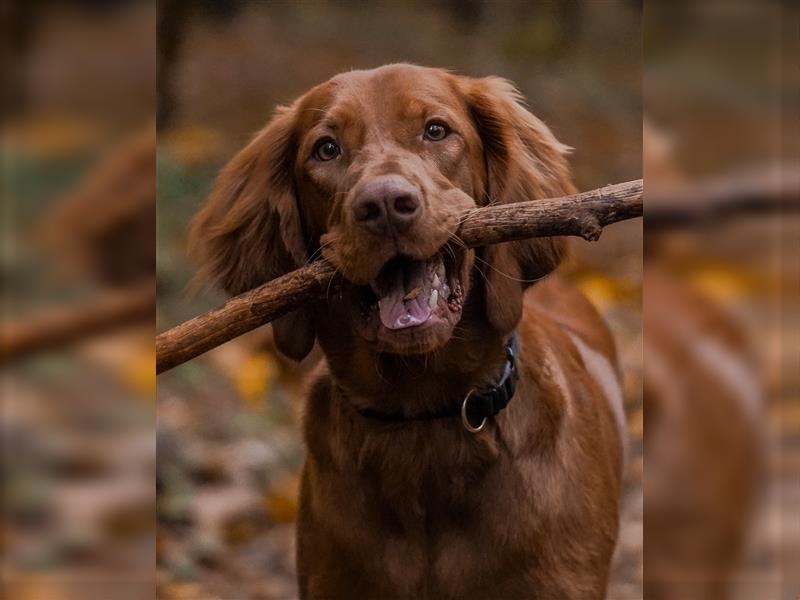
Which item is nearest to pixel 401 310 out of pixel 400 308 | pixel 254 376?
pixel 400 308

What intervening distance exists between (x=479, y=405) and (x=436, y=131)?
64 centimetres

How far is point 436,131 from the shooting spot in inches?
99.1

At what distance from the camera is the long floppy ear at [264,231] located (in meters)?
2.70

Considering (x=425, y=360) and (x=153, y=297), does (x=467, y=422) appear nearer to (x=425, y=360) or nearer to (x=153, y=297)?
(x=425, y=360)

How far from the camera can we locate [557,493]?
8.68 ft

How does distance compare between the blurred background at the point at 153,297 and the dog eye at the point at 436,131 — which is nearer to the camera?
the blurred background at the point at 153,297

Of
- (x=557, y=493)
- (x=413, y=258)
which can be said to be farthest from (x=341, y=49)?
(x=557, y=493)

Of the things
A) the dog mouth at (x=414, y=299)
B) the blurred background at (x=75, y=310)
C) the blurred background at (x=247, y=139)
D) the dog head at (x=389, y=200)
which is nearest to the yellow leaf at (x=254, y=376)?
the blurred background at (x=247, y=139)

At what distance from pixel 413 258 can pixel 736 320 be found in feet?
2.52

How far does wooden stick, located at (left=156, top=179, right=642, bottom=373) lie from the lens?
2.06 meters

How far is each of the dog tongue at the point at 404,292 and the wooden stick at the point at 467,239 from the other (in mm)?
121

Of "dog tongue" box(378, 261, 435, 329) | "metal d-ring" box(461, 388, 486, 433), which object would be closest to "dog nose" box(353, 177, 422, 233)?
"dog tongue" box(378, 261, 435, 329)

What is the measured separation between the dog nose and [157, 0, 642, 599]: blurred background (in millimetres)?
619

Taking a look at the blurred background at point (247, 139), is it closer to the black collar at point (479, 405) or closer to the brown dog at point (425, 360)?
the brown dog at point (425, 360)
